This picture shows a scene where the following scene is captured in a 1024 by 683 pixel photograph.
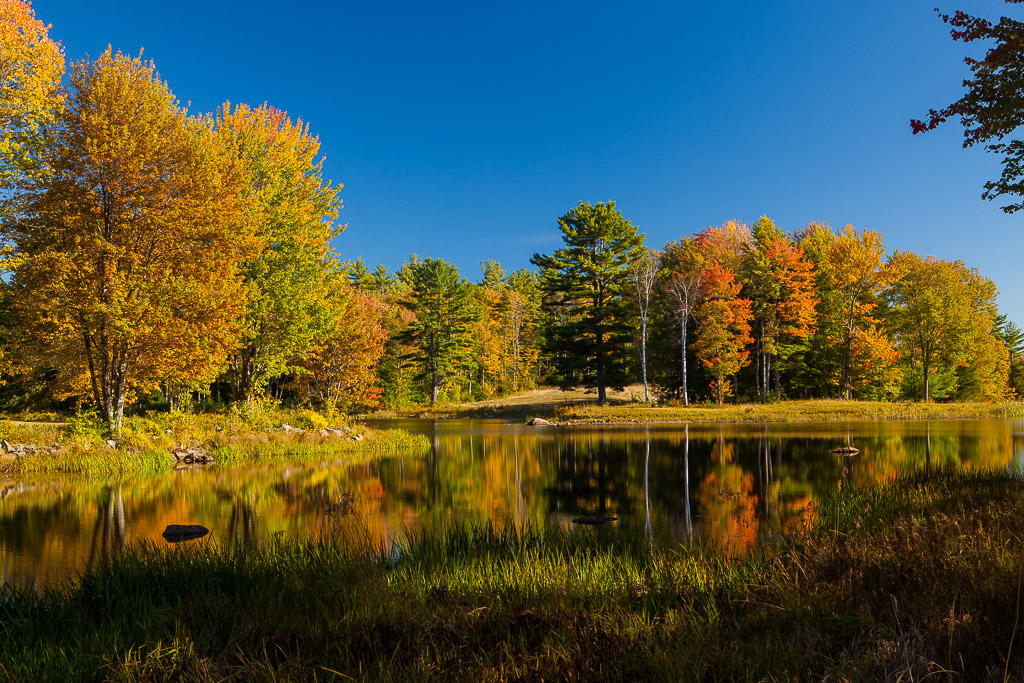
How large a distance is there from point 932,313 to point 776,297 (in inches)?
518

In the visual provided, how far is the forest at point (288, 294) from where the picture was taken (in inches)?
771

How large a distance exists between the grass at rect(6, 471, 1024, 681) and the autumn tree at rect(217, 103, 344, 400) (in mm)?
21463

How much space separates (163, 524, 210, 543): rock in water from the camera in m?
10.3

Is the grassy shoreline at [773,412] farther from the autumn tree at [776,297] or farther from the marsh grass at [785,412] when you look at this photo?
the autumn tree at [776,297]

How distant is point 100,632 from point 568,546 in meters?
4.65

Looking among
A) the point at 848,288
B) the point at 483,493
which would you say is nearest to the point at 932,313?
the point at 848,288

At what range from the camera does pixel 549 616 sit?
4586mm

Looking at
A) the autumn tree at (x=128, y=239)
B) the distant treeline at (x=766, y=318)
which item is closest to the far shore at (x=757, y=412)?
the distant treeline at (x=766, y=318)

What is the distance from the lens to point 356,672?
13.1ft

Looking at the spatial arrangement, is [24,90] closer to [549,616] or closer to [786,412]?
[549,616]

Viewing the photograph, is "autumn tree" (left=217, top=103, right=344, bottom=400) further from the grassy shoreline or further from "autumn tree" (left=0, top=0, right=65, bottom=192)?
the grassy shoreline

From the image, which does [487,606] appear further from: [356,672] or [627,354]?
[627,354]

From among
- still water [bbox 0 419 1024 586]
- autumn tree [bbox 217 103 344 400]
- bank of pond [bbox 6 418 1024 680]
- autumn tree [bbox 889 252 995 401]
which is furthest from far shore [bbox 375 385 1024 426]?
bank of pond [bbox 6 418 1024 680]

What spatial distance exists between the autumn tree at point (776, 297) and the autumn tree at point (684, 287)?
159 inches
